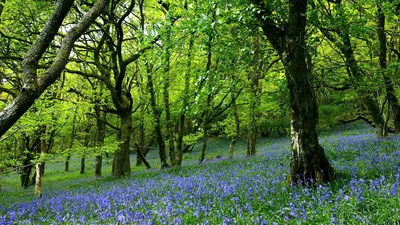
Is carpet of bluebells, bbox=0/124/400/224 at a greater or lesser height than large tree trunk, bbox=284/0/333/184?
lesser

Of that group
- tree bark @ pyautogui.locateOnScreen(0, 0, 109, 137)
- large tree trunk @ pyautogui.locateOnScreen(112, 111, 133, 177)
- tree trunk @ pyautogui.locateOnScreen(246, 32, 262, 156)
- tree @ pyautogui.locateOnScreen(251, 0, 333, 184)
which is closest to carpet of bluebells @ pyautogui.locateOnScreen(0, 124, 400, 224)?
tree @ pyautogui.locateOnScreen(251, 0, 333, 184)

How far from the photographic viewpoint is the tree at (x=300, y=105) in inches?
249

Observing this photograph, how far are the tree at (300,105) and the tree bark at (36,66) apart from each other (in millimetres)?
3799

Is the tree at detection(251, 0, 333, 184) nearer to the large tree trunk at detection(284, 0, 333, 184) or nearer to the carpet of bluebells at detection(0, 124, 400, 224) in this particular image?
the large tree trunk at detection(284, 0, 333, 184)

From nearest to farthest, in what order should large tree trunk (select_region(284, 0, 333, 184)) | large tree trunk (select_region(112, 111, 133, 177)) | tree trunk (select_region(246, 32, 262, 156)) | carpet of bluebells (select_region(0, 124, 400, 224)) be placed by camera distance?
carpet of bluebells (select_region(0, 124, 400, 224)) < large tree trunk (select_region(284, 0, 333, 184)) < tree trunk (select_region(246, 32, 262, 156)) < large tree trunk (select_region(112, 111, 133, 177))

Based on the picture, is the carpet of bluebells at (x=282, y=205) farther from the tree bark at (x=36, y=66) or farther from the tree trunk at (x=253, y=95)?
the tree trunk at (x=253, y=95)

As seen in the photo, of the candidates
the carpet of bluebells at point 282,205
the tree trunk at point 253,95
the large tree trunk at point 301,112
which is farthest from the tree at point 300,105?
the tree trunk at point 253,95

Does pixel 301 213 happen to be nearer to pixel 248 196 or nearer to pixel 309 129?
pixel 248 196

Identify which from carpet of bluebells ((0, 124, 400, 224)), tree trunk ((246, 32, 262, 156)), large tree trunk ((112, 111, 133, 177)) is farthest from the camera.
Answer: large tree trunk ((112, 111, 133, 177))

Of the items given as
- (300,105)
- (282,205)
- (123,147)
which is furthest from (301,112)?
(123,147)

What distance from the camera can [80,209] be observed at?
289 inches

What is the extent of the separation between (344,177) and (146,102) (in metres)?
16.3

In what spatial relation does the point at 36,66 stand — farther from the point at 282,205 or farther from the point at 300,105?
the point at 300,105

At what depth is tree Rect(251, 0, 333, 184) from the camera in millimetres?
6324
